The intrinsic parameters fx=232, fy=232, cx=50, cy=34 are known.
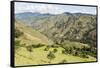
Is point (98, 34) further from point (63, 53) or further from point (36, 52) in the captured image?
point (36, 52)

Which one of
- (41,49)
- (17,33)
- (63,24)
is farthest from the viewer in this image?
(63,24)

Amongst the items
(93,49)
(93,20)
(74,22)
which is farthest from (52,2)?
(93,49)

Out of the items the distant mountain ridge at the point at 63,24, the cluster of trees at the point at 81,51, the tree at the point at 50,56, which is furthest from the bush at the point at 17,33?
the cluster of trees at the point at 81,51

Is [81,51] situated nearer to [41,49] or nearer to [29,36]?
[41,49]

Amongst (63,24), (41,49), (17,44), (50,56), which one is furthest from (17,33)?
(63,24)

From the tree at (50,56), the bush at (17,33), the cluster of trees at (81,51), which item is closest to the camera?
the bush at (17,33)

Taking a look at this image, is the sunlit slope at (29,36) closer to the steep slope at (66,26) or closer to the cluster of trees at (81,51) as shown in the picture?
the steep slope at (66,26)

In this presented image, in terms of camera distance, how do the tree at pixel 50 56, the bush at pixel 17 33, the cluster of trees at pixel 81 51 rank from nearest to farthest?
the bush at pixel 17 33, the tree at pixel 50 56, the cluster of trees at pixel 81 51
